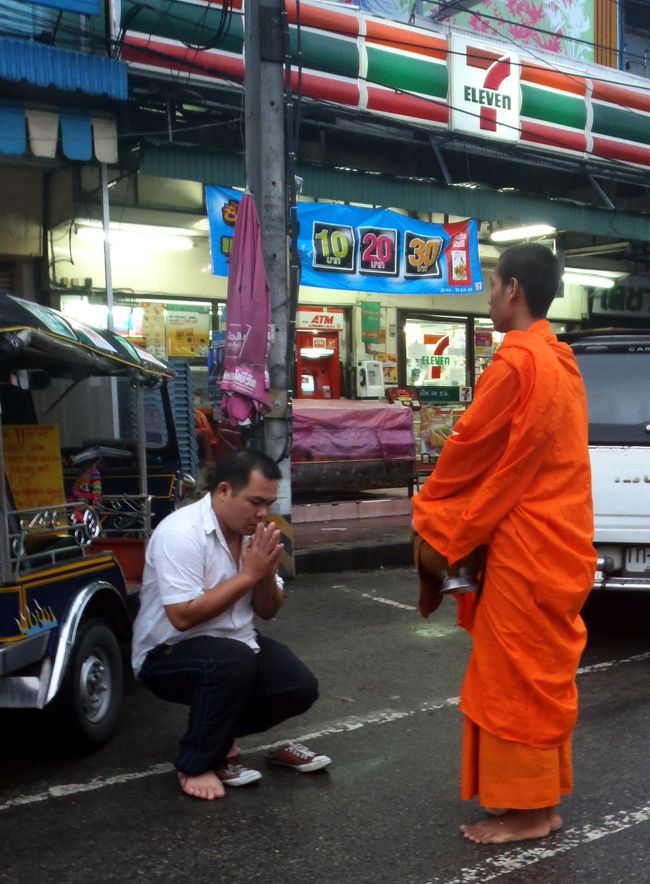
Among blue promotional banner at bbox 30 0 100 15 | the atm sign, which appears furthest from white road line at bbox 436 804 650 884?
the atm sign

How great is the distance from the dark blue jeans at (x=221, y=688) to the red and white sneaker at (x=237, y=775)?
0.12 feet

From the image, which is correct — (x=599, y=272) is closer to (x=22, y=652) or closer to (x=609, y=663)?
(x=609, y=663)

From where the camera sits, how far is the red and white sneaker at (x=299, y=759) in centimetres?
395

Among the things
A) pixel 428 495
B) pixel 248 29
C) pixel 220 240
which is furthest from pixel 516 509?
pixel 220 240

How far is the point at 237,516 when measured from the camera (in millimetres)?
3689

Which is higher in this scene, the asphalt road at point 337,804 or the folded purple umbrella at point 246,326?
the folded purple umbrella at point 246,326

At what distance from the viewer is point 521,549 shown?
3117 millimetres

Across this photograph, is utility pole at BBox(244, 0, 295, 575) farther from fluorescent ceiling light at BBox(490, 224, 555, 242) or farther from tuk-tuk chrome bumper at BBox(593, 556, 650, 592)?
fluorescent ceiling light at BBox(490, 224, 555, 242)

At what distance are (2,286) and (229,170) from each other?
125 inches

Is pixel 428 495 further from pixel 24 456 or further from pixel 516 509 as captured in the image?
pixel 24 456

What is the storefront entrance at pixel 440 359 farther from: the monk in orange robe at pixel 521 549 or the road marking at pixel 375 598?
the monk in orange robe at pixel 521 549

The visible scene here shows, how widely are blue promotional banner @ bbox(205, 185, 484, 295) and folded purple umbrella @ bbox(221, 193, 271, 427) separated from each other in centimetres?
250

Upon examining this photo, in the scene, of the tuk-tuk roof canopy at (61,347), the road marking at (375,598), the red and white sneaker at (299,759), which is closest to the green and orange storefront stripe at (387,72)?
the tuk-tuk roof canopy at (61,347)

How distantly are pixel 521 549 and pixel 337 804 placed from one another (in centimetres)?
128
